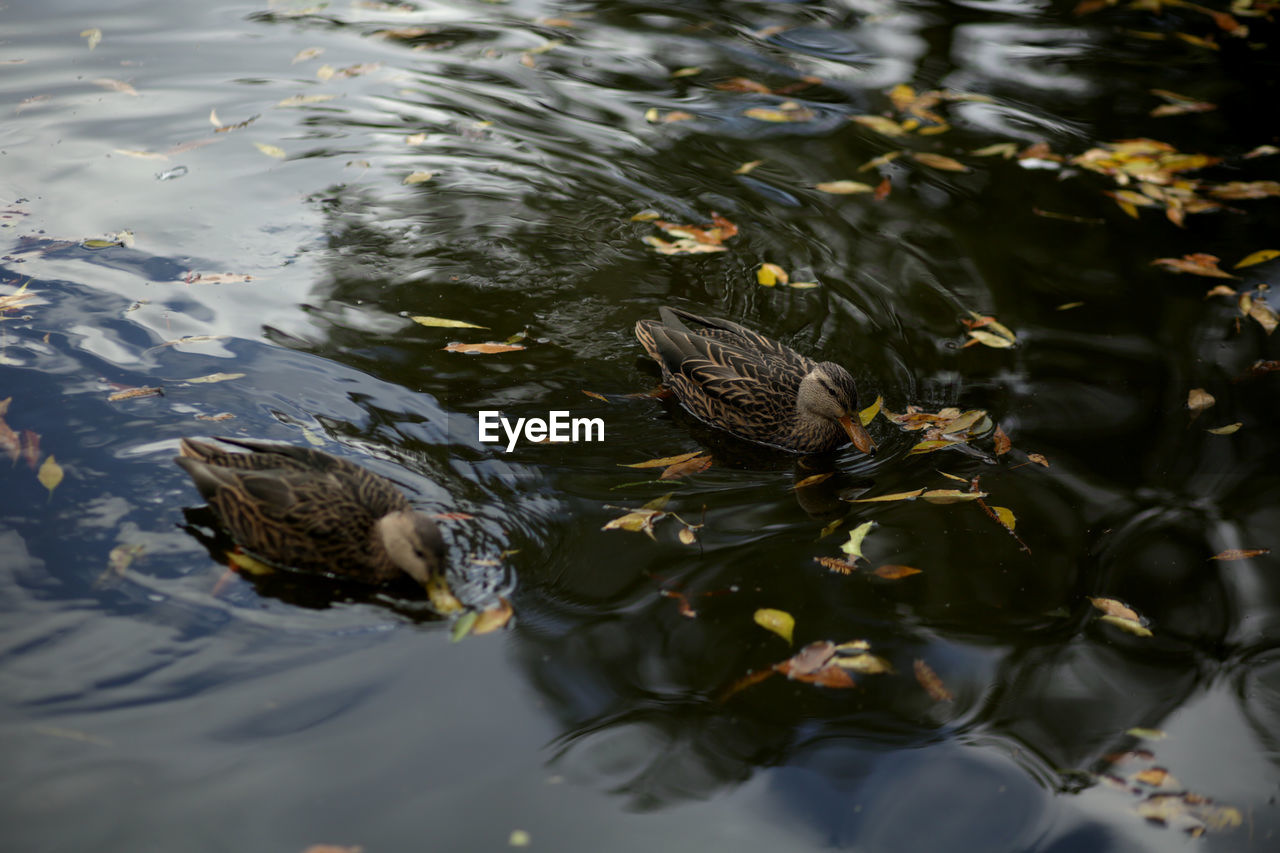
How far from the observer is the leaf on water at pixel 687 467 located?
214 inches

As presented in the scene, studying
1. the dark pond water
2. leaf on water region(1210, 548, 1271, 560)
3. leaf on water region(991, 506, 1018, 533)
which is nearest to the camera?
the dark pond water

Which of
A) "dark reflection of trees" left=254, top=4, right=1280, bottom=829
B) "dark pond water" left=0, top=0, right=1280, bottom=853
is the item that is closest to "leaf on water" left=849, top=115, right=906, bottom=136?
"dark pond water" left=0, top=0, right=1280, bottom=853

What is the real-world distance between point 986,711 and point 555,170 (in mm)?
5581

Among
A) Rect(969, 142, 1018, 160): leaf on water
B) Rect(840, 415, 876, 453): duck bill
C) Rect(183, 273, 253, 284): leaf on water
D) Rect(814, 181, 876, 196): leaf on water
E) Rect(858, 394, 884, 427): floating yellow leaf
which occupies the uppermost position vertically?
Rect(969, 142, 1018, 160): leaf on water

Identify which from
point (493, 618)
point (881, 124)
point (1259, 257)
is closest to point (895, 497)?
point (493, 618)

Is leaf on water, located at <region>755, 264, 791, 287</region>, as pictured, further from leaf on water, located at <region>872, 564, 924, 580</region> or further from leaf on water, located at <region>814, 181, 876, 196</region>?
leaf on water, located at <region>872, 564, 924, 580</region>

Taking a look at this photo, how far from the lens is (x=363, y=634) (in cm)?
432

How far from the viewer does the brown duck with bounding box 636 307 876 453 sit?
18.4 feet

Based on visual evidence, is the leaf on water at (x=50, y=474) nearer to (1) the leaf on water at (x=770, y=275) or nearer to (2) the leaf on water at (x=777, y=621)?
(2) the leaf on water at (x=777, y=621)

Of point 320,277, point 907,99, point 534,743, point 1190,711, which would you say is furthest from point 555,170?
point 1190,711

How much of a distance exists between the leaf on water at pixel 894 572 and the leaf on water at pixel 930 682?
1.69ft

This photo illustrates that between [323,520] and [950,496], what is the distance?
3185 millimetres

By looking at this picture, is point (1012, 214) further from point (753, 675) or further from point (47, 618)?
point (47, 618)

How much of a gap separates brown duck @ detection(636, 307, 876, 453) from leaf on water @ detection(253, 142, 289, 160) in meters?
3.84
